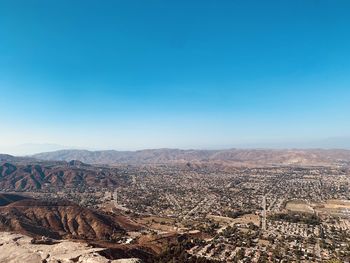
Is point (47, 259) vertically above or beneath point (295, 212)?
above

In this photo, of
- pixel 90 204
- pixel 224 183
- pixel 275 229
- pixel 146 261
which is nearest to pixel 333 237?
pixel 275 229

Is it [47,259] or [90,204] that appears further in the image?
[90,204]

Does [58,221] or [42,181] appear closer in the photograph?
[58,221]

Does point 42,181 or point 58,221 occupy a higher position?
point 42,181

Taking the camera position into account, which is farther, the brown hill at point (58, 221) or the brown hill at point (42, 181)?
the brown hill at point (42, 181)

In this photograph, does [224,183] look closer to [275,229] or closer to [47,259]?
[275,229]

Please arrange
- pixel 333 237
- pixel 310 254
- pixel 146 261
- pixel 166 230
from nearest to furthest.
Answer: pixel 146 261 < pixel 310 254 < pixel 333 237 < pixel 166 230

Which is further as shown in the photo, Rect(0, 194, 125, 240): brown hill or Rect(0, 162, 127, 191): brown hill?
Rect(0, 162, 127, 191): brown hill

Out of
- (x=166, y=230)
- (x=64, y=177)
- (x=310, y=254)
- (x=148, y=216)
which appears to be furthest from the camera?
(x=64, y=177)
